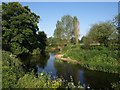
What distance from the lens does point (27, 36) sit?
34125 millimetres

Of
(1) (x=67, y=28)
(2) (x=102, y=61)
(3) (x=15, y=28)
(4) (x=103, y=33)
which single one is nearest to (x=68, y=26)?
(1) (x=67, y=28)

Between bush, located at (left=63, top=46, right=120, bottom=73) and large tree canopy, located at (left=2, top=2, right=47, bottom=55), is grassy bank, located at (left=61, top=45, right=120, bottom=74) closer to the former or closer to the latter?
bush, located at (left=63, top=46, right=120, bottom=73)

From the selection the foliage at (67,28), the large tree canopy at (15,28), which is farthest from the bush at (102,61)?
the foliage at (67,28)

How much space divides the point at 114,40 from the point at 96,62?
10520mm

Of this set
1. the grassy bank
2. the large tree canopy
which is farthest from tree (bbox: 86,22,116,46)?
the large tree canopy

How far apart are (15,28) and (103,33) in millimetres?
14581

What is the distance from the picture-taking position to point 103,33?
120 ft

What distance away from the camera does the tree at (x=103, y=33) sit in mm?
35938

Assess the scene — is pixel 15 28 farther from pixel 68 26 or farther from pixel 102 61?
pixel 68 26

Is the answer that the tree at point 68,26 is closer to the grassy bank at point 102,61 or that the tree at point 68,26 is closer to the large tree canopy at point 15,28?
the large tree canopy at point 15,28

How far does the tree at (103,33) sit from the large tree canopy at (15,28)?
34.7 feet

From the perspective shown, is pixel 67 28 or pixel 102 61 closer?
pixel 102 61

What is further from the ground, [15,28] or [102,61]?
[15,28]

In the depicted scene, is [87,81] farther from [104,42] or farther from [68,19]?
[68,19]
